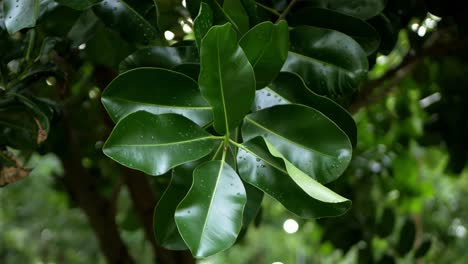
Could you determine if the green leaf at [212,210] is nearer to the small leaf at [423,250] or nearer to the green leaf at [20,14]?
the green leaf at [20,14]

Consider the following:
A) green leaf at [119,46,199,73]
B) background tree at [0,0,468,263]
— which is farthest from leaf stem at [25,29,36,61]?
green leaf at [119,46,199,73]

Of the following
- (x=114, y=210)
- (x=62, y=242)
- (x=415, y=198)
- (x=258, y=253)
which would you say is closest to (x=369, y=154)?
(x=415, y=198)

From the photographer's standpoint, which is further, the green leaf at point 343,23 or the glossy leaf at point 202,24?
the green leaf at point 343,23

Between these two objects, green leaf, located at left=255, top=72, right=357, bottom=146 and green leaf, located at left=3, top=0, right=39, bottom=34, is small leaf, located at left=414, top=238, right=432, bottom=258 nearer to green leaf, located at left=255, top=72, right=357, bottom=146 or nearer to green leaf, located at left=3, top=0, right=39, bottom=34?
green leaf, located at left=255, top=72, right=357, bottom=146

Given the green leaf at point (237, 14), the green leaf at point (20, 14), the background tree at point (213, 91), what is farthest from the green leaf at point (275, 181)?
the green leaf at point (20, 14)

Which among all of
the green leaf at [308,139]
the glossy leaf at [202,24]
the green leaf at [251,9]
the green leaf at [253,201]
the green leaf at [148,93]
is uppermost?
the glossy leaf at [202,24]

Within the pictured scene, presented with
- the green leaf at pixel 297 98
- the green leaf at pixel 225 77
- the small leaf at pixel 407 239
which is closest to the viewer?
the green leaf at pixel 225 77

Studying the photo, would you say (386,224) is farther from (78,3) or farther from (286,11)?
(78,3)

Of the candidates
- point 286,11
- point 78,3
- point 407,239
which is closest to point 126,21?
point 78,3
